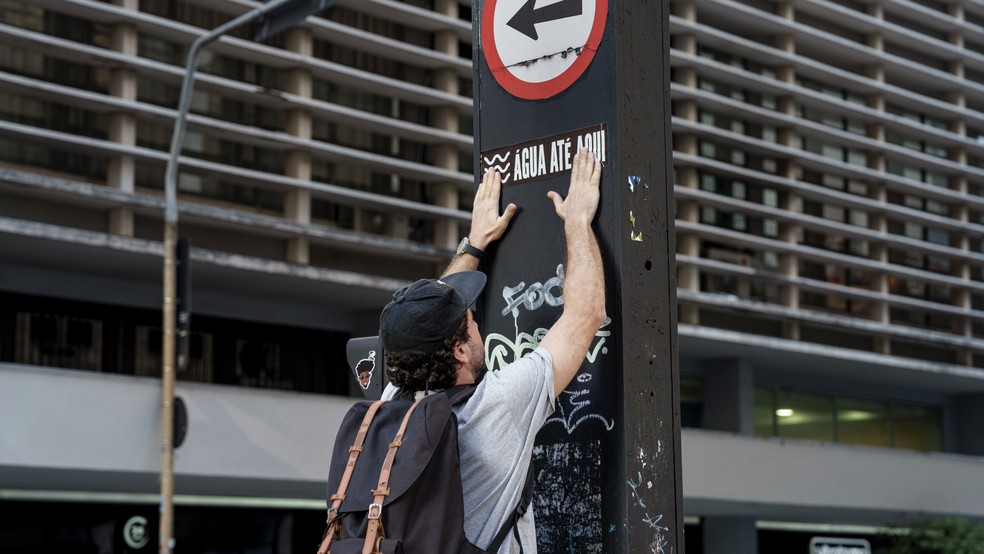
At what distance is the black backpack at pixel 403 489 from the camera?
10.7 ft

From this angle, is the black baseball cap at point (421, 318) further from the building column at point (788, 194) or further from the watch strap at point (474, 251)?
the building column at point (788, 194)

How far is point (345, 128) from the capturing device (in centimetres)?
2575

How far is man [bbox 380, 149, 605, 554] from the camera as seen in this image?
343 cm

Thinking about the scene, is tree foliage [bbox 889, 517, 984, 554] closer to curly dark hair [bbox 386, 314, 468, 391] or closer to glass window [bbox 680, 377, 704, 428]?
glass window [bbox 680, 377, 704, 428]

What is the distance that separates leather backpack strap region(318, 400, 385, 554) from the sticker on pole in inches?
52.5

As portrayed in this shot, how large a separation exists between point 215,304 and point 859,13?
1699cm

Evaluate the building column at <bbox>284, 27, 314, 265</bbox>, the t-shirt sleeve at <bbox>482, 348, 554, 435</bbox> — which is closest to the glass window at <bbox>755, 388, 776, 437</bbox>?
the building column at <bbox>284, 27, 314, 265</bbox>

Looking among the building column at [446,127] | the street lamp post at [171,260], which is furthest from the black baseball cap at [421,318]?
the building column at [446,127]

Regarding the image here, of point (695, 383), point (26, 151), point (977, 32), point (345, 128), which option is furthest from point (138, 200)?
point (977, 32)

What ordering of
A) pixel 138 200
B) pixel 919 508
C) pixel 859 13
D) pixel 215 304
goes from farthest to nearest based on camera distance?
1. pixel 859 13
2. pixel 919 508
3. pixel 215 304
4. pixel 138 200

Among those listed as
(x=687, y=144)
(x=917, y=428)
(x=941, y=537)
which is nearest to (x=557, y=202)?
(x=687, y=144)

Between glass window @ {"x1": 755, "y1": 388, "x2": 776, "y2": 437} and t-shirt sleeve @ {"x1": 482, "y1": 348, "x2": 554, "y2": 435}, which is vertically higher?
glass window @ {"x1": 755, "y1": 388, "x2": 776, "y2": 437}

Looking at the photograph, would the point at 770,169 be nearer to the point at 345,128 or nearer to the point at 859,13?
the point at 859,13

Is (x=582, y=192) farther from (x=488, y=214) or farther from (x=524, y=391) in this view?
(x=524, y=391)
